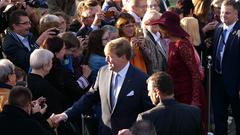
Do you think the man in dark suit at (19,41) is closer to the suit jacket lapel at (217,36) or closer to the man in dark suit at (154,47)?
the man in dark suit at (154,47)

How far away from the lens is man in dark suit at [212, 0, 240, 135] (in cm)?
815

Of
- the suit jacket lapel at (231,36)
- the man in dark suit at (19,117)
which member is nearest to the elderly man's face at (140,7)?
the suit jacket lapel at (231,36)

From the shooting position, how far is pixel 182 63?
7.12 m

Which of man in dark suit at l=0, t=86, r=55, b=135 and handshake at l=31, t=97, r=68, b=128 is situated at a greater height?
man in dark suit at l=0, t=86, r=55, b=135

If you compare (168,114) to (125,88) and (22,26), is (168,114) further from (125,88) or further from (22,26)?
(22,26)

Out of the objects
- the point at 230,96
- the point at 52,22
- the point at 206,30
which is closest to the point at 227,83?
the point at 230,96

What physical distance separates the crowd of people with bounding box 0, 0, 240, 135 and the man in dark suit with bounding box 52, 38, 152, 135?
10 mm

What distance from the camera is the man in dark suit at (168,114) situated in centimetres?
527

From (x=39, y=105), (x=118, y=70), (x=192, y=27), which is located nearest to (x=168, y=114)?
(x=118, y=70)

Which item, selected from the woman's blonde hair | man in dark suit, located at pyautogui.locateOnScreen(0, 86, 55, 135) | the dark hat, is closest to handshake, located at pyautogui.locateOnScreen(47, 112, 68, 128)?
man in dark suit, located at pyautogui.locateOnScreen(0, 86, 55, 135)

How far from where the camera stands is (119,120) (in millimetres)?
6074

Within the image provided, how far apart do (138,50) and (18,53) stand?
149 cm

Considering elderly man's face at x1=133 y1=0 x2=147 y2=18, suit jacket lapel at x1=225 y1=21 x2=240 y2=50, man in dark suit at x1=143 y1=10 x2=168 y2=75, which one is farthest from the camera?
elderly man's face at x1=133 y1=0 x2=147 y2=18

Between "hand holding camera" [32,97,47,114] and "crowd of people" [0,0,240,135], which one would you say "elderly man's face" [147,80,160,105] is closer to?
"crowd of people" [0,0,240,135]
